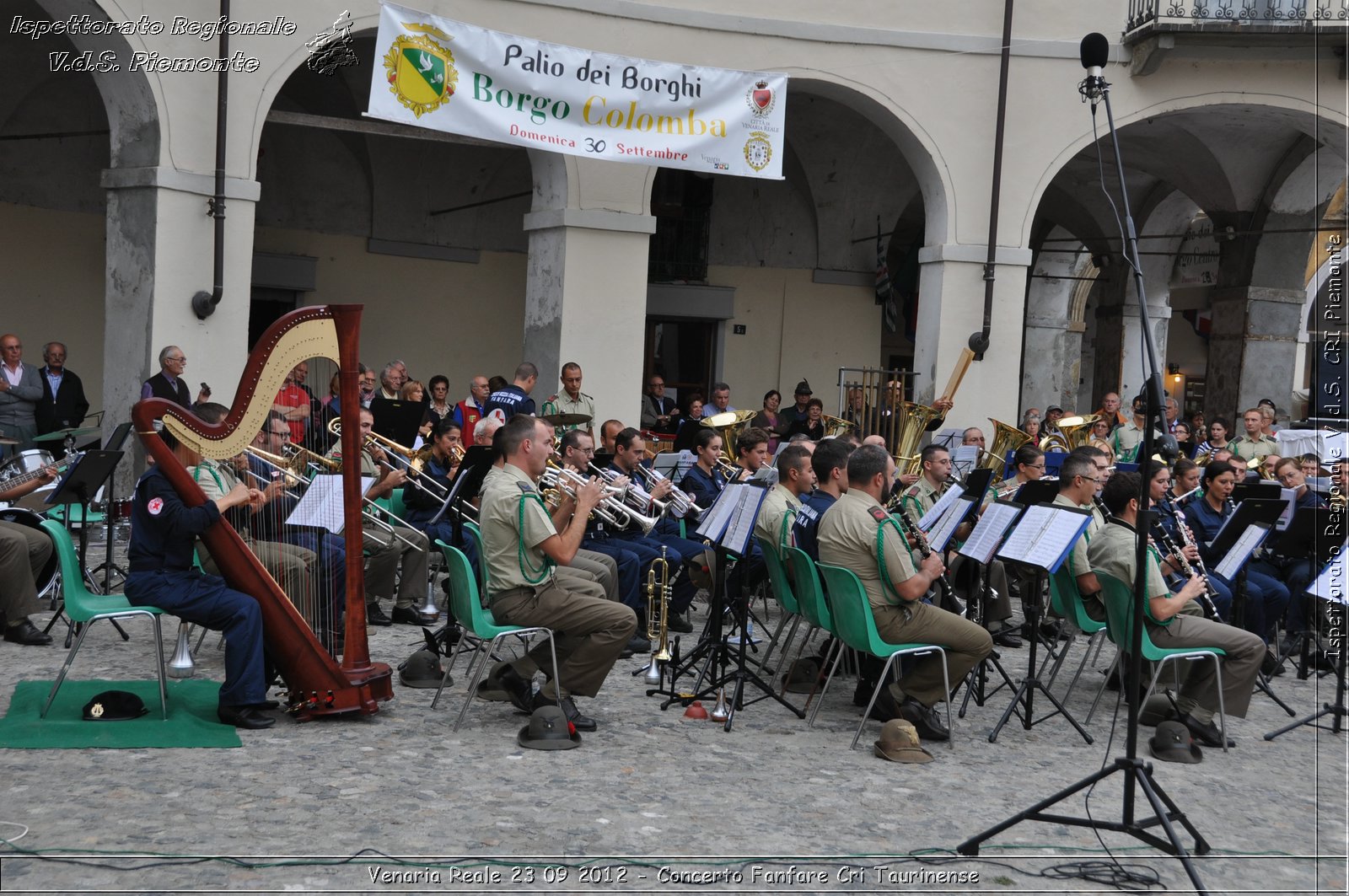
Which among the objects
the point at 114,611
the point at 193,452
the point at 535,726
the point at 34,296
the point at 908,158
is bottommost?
the point at 535,726

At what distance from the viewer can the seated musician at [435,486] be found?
29.7 feet

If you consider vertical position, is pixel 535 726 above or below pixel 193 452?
below

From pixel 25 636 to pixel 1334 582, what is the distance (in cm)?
740

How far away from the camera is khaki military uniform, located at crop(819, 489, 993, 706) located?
6305mm

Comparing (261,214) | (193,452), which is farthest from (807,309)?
(193,452)

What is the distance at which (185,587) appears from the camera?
6.04 meters

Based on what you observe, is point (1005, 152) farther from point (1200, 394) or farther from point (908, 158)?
point (1200, 394)

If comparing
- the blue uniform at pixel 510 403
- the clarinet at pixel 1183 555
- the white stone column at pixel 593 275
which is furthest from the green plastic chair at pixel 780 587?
the white stone column at pixel 593 275

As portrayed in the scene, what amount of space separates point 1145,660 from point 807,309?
490 inches

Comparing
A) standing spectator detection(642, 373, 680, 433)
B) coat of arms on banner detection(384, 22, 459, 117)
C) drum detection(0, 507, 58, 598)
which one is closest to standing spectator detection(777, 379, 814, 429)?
standing spectator detection(642, 373, 680, 433)

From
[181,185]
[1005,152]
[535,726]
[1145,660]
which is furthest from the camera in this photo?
[1005,152]

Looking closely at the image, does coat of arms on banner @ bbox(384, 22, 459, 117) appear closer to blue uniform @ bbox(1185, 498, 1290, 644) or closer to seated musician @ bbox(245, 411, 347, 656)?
seated musician @ bbox(245, 411, 347, 656)

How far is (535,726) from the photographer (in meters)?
6.02

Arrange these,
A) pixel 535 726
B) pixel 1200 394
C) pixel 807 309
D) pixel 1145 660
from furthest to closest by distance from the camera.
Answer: pixel 1200 394, pixel 807 309, pixel 1145 660, pixel 535 726
